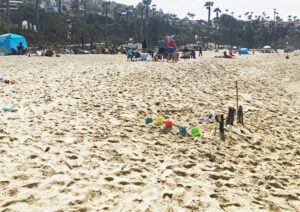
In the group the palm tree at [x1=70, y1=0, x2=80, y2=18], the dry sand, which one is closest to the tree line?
the palm tree at [x1=70, y1=0, x2=80, y2=18]

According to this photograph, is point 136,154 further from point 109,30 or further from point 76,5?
point 76,5

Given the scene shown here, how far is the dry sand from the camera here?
113 inches

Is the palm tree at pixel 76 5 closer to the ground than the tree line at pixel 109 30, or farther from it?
farther from it

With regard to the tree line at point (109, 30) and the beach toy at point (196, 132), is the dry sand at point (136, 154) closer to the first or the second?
the beach toy at point (196, 132)

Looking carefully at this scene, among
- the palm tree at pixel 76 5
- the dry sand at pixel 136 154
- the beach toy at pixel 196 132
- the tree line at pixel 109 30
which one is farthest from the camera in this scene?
the palm tree at pixel 76 5

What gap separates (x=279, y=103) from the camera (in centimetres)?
834

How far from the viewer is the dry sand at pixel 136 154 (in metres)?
2.86

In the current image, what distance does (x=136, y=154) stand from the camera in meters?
3.98

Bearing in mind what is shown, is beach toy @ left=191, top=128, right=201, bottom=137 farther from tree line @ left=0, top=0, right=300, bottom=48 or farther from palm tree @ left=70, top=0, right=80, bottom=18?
palm tree @ left=70, top=0, right=80, bottom=18

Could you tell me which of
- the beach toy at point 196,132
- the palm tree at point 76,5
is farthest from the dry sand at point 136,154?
the palm tree at point 76,5

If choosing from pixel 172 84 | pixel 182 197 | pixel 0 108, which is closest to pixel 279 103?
pixel 172 84

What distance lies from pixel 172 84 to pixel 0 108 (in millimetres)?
5827

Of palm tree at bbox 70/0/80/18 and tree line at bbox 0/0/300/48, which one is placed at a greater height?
palm tree at bbox 70/0/80/18

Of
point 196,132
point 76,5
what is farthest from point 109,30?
point 196,132
